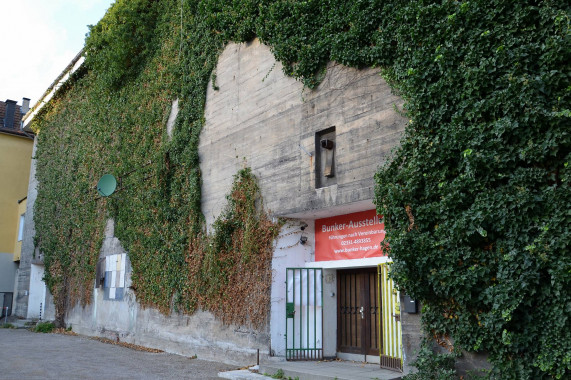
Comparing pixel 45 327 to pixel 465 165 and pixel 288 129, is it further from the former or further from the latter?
pixel 465 165

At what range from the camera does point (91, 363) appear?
451 inches

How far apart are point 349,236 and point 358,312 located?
157 centimetres

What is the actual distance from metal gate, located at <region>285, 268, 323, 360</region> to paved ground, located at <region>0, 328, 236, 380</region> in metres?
1.78

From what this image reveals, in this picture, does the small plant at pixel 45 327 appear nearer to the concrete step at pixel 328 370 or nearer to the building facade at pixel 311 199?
the building facade at pixel 311 199

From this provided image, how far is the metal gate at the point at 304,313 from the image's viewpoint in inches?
405

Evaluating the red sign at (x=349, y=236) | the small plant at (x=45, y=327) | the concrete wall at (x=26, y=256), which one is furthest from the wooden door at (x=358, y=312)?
the concrete wall at (x=26, y=256)

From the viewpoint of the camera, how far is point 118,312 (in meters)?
16.2

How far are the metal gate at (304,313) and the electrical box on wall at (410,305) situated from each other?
2905 mm

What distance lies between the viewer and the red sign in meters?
9.76

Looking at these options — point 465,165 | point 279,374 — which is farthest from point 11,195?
point 465,165

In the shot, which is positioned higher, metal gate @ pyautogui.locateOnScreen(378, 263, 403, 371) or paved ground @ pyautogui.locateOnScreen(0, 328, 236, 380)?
metal gate @ pyautogui.locateOnScreen(378, 263, 403, 371)

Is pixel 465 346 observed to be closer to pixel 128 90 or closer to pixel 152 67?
pixel 152 67

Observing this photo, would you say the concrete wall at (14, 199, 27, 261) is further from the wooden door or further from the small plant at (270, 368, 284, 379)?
the small plant at (270, 368, 284, 379)

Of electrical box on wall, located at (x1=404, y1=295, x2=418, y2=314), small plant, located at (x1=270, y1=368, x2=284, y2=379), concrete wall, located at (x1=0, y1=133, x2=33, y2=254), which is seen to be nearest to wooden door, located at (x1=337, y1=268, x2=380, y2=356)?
small plant, located at (x1=270, y1=368, x2=284, y2=379)
